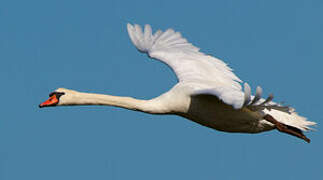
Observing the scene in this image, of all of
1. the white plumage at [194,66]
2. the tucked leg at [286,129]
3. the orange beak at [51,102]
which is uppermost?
the white plumage at [194,66]

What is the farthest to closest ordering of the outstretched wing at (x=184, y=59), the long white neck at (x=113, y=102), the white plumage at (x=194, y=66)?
the outstretched wing at (x=184, y=59)
the white plumage at (x=194, y=66)
the long white neck at (x=113, y=102)

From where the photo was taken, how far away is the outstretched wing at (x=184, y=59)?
1459 centimetres

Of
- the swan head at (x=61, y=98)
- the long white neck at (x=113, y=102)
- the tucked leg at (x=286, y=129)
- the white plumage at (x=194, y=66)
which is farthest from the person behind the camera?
the swan head at (x=61, y=98)

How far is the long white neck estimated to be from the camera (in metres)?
13.4

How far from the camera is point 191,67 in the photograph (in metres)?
15.2

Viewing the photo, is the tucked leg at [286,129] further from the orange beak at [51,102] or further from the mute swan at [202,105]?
the orange beak at [51,102]

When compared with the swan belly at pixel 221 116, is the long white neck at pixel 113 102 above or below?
above

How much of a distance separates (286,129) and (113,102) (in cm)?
309

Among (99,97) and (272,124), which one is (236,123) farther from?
(99,97)

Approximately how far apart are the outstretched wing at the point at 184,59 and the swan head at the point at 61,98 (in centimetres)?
209

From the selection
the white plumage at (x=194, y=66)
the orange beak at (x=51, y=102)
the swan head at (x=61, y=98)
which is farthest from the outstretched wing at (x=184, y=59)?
the orange beak at (x=51, y=102)

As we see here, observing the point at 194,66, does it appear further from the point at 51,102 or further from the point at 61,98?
the point at 51,102

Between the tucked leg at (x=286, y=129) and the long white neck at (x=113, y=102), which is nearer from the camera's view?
the tucked leg at (x=286, y=129)

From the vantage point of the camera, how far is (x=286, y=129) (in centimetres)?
1348
